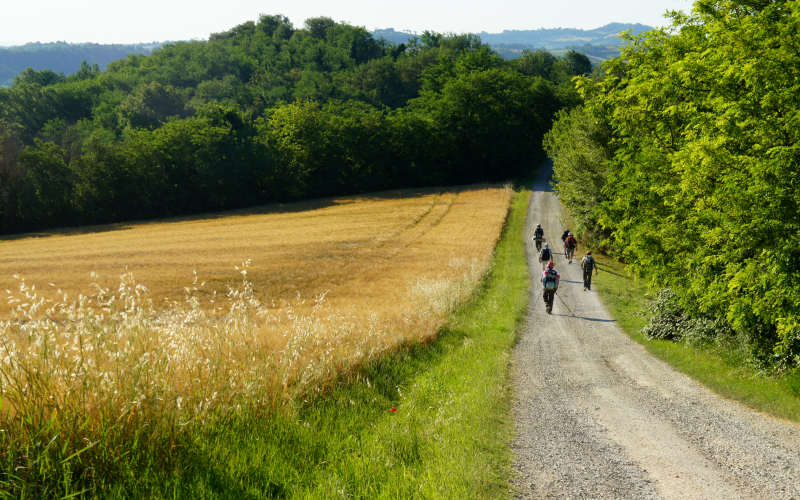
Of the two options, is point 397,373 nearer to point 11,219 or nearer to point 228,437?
point 228,437

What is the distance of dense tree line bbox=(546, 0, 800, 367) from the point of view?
413 inches

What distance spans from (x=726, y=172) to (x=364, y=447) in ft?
35.6

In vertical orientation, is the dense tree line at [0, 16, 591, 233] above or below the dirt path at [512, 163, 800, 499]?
above

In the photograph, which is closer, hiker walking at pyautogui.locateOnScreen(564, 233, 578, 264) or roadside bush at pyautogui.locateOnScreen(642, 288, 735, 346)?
roadside bush at pyautogui.locateOnScreen(642, 288, 735, 346)

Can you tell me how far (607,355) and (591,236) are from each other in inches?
1052

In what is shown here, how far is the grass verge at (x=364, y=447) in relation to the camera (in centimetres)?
565

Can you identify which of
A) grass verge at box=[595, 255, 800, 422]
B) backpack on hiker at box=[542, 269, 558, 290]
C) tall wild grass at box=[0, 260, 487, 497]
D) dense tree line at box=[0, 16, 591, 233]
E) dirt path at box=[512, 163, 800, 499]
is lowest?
grass verge at box=[595, 255, 800, 422]

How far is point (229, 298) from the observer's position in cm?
1488

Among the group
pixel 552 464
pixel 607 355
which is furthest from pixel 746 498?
pixel 607 355

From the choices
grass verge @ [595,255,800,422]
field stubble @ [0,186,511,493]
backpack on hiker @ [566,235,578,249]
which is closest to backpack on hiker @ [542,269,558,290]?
grass verge @ [595,255,800,422]

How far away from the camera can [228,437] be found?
6.49 meters

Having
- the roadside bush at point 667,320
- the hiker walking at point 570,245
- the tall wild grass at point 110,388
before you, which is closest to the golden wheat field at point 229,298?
the tall wild grass at point 110,388

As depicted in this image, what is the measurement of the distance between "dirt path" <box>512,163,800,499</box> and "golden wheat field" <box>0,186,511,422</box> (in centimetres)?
376

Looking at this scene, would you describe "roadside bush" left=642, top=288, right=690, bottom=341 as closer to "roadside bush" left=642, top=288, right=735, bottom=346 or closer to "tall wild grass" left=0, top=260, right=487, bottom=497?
"roadside bush" left=642, top=288, right=735, bottom=346
